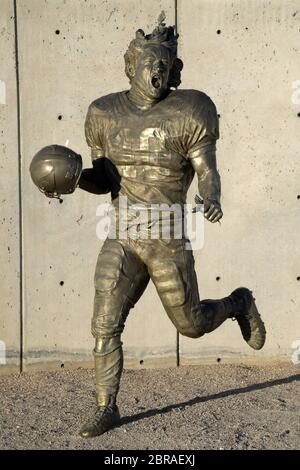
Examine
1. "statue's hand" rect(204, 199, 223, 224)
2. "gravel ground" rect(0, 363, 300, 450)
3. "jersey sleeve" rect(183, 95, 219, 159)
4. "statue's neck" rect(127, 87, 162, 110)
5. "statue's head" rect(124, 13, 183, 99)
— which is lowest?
"gravel ground" rect(0, 363, 300, 450)

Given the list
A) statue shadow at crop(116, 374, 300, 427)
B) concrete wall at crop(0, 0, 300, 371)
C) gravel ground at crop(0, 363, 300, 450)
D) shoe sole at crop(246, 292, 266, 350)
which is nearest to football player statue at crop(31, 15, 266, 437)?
gravel ground at crop(0, 363, 300, 450)

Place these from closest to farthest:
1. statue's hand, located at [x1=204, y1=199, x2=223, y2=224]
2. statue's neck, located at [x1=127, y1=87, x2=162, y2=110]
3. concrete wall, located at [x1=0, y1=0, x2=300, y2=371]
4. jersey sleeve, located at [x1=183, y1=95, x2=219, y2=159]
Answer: statue's hand, located at [x1=204, y1=199, x2=223, y2=224] < jersey sleeve, located at [x1=183, y1=95, x2=219, y2=159] < statue's neck, located at [x1=127, y1=87, x2=162, y2=110] < concrete wall, located at [x1=0, y1=0, x2=300, y2=371]

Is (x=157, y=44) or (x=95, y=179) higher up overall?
(x=157, y=44)

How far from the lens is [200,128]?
4.35 m

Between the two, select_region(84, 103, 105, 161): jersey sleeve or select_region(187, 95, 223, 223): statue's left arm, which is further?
select_region(84, 103, 105, 161): jersey sleeve

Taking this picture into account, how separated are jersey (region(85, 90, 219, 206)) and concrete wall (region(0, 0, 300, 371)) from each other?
6.41 feet

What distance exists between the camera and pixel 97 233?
6535mm

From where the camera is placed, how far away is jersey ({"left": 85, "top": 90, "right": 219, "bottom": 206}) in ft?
14.3

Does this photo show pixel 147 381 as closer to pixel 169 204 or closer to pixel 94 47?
pixel 169 204

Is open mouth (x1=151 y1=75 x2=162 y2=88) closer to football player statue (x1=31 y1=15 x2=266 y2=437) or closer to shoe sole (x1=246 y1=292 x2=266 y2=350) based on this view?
football player statue (x1=31 y1=15 x2=266 y2=437)

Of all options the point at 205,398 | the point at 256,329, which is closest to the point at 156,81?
the point at 256,329

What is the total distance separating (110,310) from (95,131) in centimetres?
99

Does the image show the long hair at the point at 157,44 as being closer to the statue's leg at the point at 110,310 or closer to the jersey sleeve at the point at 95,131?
the jersey sleeve at the point at 95,131

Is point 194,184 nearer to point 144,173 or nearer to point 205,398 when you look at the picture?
point 205,398
